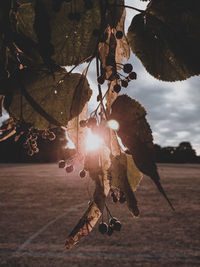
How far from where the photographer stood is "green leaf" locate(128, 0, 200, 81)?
0.54 m

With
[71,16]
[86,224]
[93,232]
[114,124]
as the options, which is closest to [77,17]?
[71,16]

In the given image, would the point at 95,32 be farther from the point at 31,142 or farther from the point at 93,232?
the point at 93,232

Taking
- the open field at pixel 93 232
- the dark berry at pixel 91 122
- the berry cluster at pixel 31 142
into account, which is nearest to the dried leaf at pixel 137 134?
the dark berry at pixel 91 122

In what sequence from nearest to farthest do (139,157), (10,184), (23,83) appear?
(139,157)
(23,83)
(10,184)

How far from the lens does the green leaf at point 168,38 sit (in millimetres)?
540

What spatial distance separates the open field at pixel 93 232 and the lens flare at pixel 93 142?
1622 centimetres

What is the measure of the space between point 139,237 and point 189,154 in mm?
51214

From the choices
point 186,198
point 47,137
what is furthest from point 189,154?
point 47,137

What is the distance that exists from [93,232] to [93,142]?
20435 mm

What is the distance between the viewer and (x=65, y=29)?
1.71 feet

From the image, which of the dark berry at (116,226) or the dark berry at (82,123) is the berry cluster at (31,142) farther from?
the dark berry at (116,226)

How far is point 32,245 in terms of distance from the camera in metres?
17.0

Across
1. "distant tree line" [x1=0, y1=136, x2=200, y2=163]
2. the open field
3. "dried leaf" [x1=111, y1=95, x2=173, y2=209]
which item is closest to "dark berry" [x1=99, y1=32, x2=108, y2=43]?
"dried leaf" [x1=111, y1=95, x2=173, y2=209]

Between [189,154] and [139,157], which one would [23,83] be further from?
[189,154]
